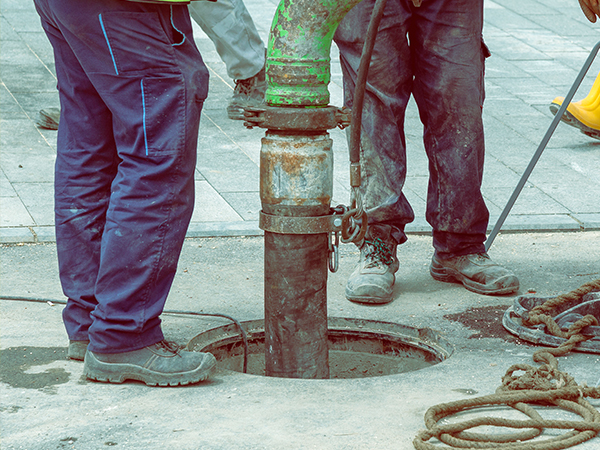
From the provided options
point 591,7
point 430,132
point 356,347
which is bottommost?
point 356,347

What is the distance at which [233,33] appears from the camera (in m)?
6.30

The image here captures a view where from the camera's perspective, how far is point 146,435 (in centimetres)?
243

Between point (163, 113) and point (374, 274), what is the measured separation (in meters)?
1.36

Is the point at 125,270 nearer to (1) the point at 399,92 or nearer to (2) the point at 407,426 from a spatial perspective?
(2) the point at 407,426

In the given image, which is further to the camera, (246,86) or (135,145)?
(246,86)

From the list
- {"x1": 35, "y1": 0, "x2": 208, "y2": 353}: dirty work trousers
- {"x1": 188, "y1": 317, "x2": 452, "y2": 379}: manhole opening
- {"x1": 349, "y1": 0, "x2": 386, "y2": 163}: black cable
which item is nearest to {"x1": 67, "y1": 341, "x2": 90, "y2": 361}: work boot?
{"x1": 35, "y1": 0, "x2": 208, "y2": 353}: dirty work trousers

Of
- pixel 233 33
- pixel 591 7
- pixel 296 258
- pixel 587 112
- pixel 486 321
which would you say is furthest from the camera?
pixel 233 33

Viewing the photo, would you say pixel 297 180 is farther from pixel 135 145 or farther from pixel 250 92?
pixel 250 92

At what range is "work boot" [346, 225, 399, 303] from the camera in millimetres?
3654

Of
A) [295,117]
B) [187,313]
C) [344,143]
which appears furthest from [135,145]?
[344,143]

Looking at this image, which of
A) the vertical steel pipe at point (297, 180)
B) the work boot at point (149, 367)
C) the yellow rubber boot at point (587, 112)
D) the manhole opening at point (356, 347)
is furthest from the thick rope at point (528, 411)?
the yellow rubber boot at point (587, 112)

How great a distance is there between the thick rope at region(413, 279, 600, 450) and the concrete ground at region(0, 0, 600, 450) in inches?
1.9

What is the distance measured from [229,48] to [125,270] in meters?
3.83

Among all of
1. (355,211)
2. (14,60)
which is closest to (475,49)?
(355,211)
